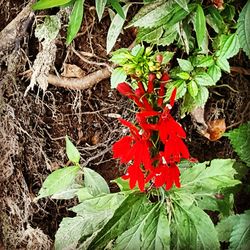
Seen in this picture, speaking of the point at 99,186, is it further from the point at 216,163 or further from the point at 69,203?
the point at 216,163

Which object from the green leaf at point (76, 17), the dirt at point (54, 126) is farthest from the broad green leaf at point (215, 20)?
the green leaf at point (76, 17)

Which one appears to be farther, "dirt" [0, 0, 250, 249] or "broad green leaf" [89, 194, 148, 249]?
"dirt" [0, 0, 250, 249]

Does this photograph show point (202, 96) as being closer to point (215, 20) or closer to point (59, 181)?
point (215, 20)

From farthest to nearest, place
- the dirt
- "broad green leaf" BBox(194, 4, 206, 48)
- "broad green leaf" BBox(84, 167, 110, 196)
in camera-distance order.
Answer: the dirt, "broad green leaf" BBox(84, 167, 110, 196), "broad green leaf" BBox(194, 4, 206, 48)

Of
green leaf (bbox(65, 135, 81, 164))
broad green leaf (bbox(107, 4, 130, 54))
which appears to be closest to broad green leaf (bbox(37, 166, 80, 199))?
green leaf (bbox(65, 135, 81, 164))

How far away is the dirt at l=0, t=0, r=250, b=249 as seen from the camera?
185 centimetres

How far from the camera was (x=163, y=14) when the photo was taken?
5.11 ft

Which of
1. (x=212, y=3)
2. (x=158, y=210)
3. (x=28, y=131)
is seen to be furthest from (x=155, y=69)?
(x=28, y=131)

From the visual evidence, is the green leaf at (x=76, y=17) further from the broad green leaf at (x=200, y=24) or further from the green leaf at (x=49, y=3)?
the broad green leaf at (x=200, y=24)

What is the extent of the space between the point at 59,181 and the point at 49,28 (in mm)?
480

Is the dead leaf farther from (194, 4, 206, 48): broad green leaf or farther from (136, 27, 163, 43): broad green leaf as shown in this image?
(194, 4, 206, 48): broad green leaf

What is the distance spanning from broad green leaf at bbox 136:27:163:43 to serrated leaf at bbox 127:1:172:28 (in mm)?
64

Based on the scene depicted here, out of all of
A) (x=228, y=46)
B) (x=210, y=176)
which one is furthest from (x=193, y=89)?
(x=210, y=176)

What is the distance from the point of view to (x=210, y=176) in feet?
5.14
